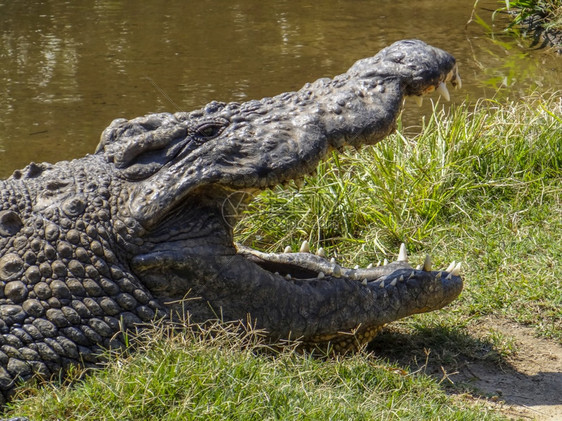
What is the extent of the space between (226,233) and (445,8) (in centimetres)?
1005

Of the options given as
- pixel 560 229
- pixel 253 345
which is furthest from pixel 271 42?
pixel 253 345

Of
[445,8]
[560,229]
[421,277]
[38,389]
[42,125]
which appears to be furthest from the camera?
[445,8]

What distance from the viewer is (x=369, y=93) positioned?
4.16 metres

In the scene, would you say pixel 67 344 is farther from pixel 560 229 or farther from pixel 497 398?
pixel 560 229

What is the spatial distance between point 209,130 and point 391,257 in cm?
206

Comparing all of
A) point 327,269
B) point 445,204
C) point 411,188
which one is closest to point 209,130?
point 327,269

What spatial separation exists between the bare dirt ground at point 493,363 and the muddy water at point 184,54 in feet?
13.2

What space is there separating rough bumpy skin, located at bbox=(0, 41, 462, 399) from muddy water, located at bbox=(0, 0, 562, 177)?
3.96 meters

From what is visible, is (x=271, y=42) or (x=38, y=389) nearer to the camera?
(x=38, y=389)

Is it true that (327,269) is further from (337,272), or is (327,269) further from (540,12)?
(540,12)

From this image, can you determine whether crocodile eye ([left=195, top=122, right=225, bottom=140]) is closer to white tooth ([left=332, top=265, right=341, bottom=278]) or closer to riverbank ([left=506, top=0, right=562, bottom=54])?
white tooth ([left=332, top=265, right=341, bottom=278])

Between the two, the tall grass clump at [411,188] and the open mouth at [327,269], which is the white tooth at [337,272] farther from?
the tall grass clump at [411,188]

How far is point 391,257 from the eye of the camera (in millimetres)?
5766

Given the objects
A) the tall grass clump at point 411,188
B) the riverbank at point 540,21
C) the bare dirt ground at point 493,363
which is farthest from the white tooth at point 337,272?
the riverbank at point 540,21
